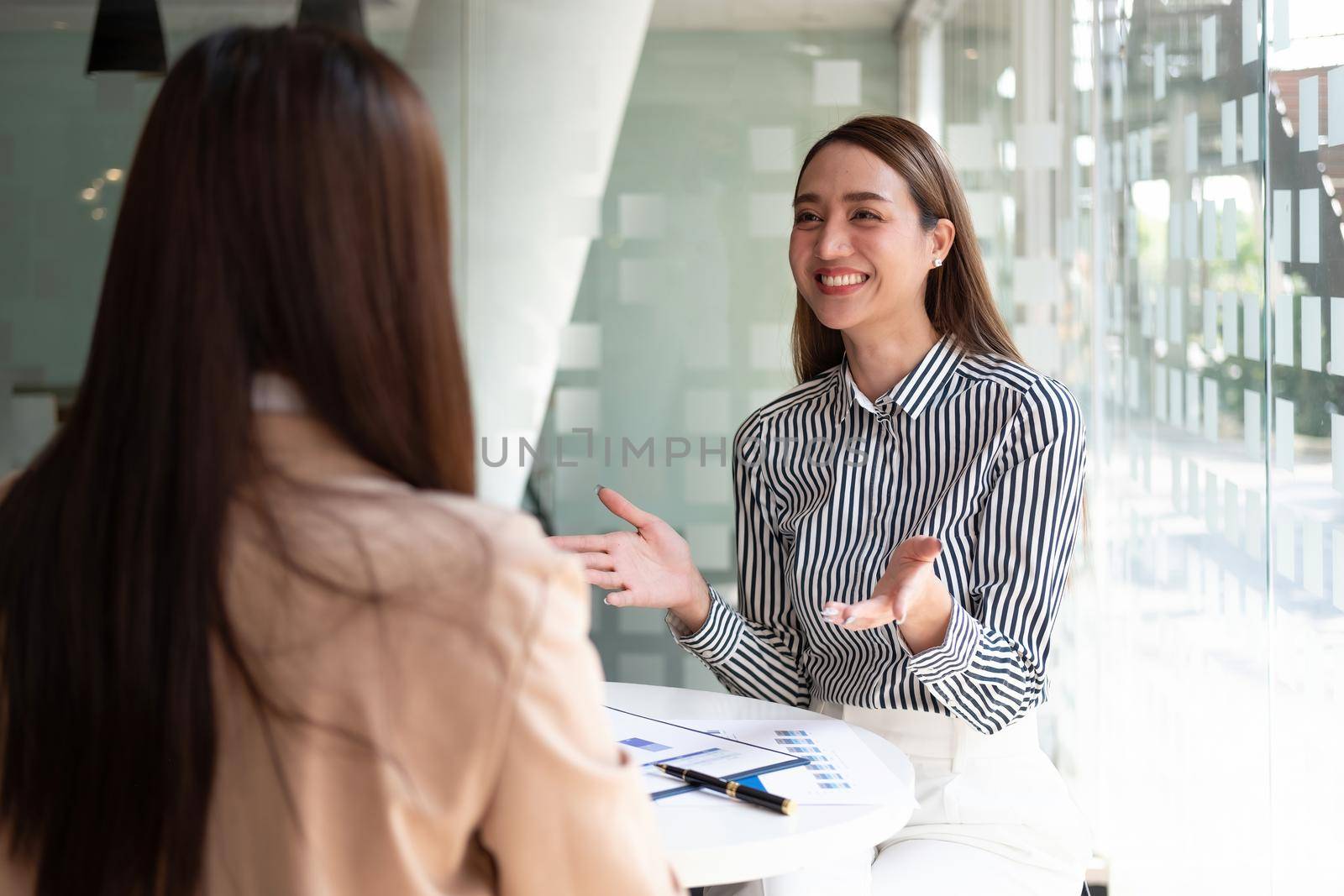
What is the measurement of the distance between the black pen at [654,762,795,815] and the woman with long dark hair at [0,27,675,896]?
47 centimetres

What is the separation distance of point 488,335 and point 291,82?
240 cm

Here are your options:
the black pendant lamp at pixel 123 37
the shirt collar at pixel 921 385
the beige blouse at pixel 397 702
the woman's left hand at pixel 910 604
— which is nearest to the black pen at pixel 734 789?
the woman's left hand at pixel 910 604

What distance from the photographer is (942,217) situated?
1.96 meters

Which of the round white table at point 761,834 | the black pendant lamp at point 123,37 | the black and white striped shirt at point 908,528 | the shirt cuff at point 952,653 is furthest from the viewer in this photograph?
the black pendant lamp at point 123,37

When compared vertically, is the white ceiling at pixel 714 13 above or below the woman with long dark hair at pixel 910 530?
above

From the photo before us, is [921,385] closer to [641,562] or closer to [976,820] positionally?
[641,562]

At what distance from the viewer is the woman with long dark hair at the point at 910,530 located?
166cm

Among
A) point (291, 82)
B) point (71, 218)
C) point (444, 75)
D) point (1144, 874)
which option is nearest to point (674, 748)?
point (291, 82)

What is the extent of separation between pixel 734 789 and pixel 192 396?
759 mm

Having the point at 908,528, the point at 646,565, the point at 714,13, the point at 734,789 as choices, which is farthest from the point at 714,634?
the point at 714,13

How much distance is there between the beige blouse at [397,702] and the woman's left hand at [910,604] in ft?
2.12

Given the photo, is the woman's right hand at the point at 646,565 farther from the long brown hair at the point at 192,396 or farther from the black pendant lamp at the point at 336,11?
the black pendant lamp at the point at 336,11

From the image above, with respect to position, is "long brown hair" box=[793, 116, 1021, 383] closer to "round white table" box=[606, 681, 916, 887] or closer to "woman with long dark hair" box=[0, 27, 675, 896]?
"round white table" box=[606, 681, 916, 887]

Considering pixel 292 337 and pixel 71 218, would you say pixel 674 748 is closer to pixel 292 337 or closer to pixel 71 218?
pixel 292 337
